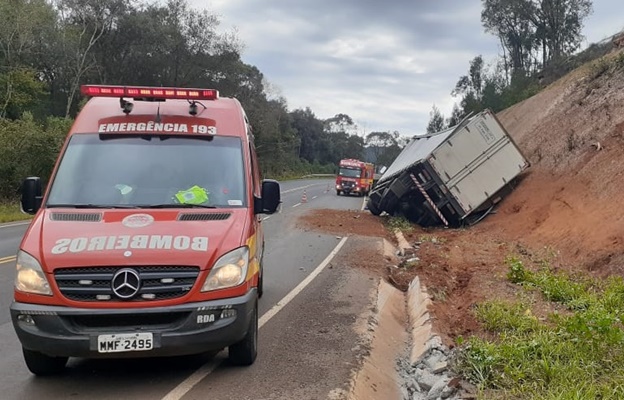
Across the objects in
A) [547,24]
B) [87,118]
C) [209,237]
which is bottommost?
[209,237]

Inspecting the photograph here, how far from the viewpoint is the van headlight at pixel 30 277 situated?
4453 mm

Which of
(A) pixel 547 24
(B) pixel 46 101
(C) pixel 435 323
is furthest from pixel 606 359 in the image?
(A) pixel 547 24

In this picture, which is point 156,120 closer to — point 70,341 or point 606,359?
point 70,341

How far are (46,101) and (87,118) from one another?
44989mm

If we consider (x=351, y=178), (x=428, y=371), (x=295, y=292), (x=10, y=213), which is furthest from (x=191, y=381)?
(x=351, y=178)

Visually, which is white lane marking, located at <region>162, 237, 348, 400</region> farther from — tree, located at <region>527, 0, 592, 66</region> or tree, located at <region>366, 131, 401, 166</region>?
tree, located at <region>366, 131, 401, 166</region>

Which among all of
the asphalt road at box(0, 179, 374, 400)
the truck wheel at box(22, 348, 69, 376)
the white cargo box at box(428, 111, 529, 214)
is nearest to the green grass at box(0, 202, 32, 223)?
the asphalt road at box(0, 179, 374, 400)

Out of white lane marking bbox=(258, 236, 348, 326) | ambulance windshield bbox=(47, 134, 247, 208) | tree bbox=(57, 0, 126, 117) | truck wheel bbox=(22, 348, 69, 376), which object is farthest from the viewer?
tree bbox=(57, 0, 126, 117)

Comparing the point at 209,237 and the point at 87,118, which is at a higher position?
the point at 87,118

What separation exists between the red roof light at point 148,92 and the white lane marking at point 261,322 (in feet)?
8.78

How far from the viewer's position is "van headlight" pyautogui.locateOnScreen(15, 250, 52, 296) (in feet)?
14.6

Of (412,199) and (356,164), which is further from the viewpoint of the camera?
(356,164)

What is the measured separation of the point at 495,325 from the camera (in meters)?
6.39

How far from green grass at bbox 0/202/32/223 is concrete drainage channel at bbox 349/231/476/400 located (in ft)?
51.1
